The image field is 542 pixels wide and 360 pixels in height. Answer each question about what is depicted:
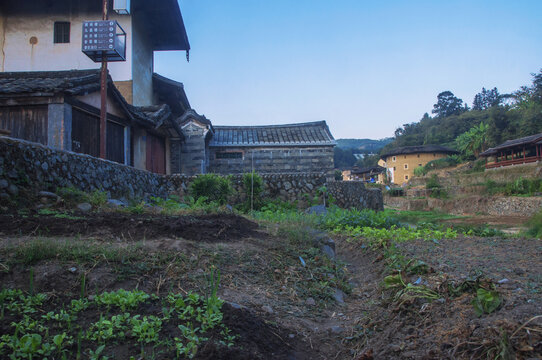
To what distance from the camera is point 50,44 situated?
44.6 feet

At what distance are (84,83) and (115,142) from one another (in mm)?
2494

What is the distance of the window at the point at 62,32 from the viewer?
44.9 feet

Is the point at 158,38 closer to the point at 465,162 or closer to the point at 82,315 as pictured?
the point at 82,315

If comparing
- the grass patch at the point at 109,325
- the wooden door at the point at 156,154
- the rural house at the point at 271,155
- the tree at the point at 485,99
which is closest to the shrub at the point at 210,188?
the wooden door at the point at 156,154

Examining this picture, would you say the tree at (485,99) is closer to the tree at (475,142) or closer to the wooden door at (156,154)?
the tree at (475,142)

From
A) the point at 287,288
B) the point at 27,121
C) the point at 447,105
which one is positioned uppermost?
the point at 447,105

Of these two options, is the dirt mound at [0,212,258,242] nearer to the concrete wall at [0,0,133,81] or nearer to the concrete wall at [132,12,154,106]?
the concrete wall at [132,12,154,106]

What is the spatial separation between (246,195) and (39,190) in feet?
22.5

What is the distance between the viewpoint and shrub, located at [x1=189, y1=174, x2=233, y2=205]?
1051 centimetres

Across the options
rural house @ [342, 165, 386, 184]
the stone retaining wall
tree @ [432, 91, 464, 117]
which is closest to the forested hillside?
tree @ [432, 91, 464, 117]

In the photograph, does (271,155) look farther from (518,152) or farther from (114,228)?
(518,152)

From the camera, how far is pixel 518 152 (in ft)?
120

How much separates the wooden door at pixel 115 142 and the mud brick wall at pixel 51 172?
1.79 meters

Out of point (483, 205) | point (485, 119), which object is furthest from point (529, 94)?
point (483, 205)
